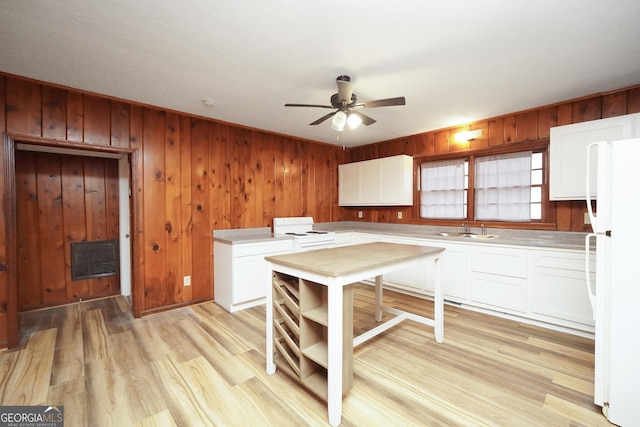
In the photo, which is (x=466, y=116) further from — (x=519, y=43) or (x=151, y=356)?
(x=151, y=356)

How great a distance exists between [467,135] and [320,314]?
335 centimetres

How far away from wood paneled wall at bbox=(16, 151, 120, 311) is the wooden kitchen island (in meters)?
3.26

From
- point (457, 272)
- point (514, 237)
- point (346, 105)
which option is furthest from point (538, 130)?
point (346, 105)

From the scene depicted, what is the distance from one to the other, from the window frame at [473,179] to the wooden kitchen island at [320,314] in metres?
1.99

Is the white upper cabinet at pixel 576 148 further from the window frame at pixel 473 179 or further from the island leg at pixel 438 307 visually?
the island leg at pixel 438 307

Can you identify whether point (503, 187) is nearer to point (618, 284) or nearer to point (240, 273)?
point (618, 284)

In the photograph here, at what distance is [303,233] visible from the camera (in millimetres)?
4262

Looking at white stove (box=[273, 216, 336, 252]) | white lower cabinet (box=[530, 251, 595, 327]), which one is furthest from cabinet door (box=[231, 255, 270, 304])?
white lower cabinet (box=[530, 251, 595, 327])

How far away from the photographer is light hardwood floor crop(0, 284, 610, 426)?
165 centimetres

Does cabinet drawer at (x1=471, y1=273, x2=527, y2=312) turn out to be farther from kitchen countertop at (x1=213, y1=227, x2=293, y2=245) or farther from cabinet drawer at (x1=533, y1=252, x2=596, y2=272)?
kitchen countertop at (x1=213, y1=227, x2=293, y2=245)

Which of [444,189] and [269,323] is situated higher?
[444,189]

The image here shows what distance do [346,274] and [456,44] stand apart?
5.99 feet

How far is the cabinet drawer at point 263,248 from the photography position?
10.8 ft

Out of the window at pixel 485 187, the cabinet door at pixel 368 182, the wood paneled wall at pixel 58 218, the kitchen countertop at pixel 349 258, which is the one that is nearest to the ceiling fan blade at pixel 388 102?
the kitchen countertop at pixel 349 258
